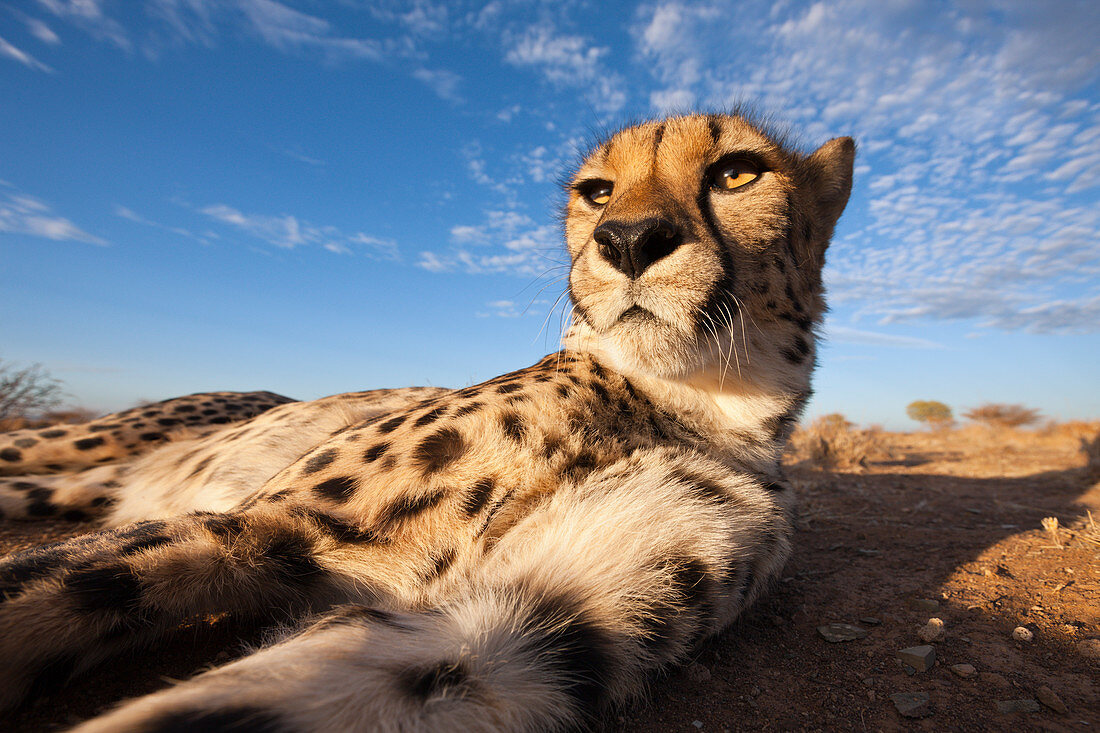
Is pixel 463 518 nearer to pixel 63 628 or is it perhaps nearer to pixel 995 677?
pixel 63 628

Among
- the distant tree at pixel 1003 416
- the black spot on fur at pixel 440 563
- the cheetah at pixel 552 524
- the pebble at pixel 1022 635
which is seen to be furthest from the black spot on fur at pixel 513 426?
the distant tree at pixel 1003 416

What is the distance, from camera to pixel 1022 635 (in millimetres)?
1205

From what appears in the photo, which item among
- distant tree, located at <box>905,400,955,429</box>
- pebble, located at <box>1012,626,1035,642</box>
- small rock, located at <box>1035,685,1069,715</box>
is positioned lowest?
distant tree, located at <box>905,400,955,429</box>

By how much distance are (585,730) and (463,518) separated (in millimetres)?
451

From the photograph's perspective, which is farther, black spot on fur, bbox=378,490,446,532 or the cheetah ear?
the cheetah ear

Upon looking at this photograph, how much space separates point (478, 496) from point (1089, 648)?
1.36 meters

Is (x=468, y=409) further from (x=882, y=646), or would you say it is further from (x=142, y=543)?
(x=882, y=646)

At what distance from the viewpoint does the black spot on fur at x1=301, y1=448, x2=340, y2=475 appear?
4.57 feet

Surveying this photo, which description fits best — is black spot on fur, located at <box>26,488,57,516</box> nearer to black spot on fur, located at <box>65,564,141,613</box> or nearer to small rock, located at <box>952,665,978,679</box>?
black spot on fur, located at <box>65,564,141,613</box>

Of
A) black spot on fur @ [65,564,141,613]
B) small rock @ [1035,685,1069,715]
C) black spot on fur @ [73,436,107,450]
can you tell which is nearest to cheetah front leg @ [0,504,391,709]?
black spot on fur @ [65,564,141,613]

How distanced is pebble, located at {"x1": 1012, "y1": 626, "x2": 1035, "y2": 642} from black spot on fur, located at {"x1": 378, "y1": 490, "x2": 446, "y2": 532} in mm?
1323

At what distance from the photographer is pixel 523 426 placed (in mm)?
1276

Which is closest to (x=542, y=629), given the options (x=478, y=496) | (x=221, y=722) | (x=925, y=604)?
(x=478, y=496)

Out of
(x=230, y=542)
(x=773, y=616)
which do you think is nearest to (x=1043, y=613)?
(x=773, y=616)
